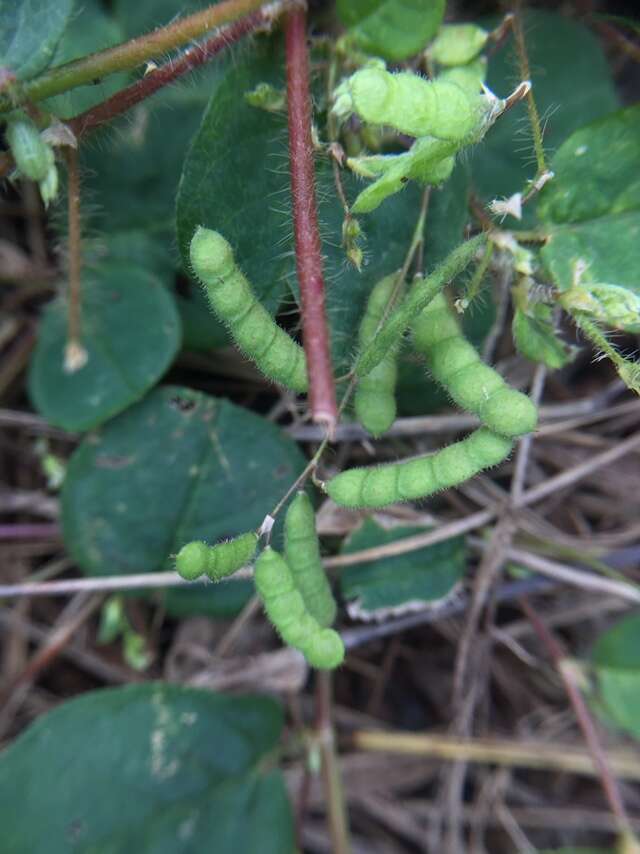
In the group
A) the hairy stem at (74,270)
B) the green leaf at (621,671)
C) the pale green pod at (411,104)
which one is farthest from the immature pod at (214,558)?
the green leaf at (621,671)

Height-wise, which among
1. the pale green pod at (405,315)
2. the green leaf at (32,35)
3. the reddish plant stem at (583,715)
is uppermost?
the green leaf at (32,35)

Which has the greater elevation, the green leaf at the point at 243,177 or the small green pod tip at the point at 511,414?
the green leaf at the point at 243,177

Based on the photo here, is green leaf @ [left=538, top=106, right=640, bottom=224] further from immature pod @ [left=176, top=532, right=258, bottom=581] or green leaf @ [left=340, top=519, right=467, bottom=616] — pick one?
immature pod @ [left=176, top=532, right=258, bottom=581]

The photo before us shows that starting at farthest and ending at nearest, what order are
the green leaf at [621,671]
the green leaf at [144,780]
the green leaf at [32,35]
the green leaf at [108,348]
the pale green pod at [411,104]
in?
1. the green leaf at [621,671]
2. the green leaf at [108,348]
3. the green leaf at [144,780]
4. the green leaf at [32,35]
5. the pale green pod at [411,104]

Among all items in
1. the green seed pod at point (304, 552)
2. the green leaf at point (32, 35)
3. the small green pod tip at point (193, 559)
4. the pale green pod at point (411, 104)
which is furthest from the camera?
the green leaf at point (32, 35)

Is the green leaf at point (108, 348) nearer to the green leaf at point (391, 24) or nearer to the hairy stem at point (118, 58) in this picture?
the hairy stem at point (118, 58)

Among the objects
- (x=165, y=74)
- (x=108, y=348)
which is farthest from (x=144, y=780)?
(x=165, y=74)

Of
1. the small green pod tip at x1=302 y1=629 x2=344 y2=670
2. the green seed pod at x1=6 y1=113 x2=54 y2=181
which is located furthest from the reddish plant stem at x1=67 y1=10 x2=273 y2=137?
the small green pod tip at x1=302 y1=629 x2=344 y2=670

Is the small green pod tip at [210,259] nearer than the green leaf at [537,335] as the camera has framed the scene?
Yes
